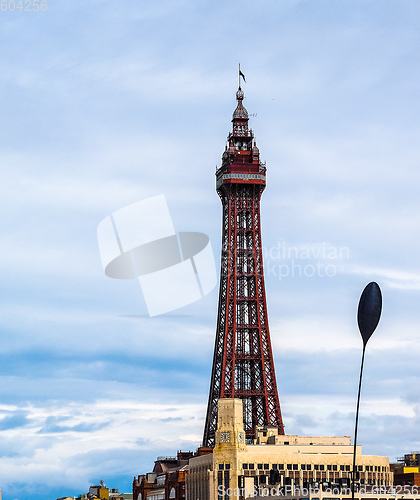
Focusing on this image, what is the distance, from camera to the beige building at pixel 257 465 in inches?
7539

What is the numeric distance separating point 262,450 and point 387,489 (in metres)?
18.9

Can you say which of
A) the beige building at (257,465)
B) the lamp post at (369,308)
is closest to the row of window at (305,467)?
the beige building at (257,465)

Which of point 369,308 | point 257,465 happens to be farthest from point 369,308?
point 257,465

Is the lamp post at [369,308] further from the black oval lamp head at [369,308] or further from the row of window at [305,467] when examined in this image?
the row of window at [305,467]

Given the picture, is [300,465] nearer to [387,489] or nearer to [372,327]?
[387,489]

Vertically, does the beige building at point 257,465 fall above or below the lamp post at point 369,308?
above

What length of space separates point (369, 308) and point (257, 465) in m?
80.0

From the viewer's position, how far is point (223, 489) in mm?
191125

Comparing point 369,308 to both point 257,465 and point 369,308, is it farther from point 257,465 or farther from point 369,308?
point 257,465

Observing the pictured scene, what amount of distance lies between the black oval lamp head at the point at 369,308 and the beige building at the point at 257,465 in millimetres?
73564

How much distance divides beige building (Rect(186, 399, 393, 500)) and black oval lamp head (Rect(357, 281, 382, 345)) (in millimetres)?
73564

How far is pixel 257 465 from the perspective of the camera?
633ft

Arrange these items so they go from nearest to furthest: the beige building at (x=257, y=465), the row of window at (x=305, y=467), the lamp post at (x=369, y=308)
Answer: the lamp post at (x=369, y=308), the beige building at (x=257, y=465), the row of window at (x=305, y=467)

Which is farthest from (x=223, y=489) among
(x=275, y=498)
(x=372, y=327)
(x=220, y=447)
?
(x=372, y=327)
